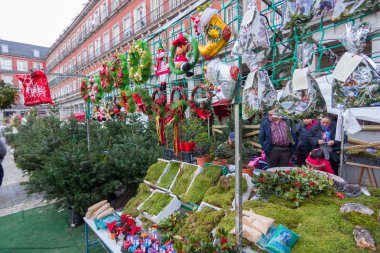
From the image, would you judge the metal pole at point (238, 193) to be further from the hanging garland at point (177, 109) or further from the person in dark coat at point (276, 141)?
the person in dark coat at point (276, 141)

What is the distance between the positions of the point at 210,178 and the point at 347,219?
109 cm

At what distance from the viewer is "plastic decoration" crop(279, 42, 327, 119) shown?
3.93 feet

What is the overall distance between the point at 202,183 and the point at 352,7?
1720 millimetres

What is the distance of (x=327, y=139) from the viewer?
4062 millimetres

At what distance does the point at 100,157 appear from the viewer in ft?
13.2

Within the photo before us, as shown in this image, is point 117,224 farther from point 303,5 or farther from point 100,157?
point 303,5

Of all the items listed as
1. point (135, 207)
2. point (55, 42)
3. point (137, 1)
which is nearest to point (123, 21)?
point (137, 1)

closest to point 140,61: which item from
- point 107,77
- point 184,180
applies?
point 107,77

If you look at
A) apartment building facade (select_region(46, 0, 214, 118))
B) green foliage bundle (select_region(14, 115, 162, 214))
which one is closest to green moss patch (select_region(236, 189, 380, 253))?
green foliage bundle (select_region(14, 115, 162, 214))

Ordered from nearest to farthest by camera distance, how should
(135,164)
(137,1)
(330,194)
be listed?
(330,194) → (135,164) → (137,1)

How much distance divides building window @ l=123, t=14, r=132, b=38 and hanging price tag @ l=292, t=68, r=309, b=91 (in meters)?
17.7

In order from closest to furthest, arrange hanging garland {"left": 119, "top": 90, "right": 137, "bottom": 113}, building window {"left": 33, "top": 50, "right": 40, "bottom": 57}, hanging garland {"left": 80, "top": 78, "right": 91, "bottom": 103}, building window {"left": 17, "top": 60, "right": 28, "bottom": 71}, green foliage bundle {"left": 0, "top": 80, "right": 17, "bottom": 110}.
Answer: hanging garland {"left": 119, "top": 90, "right": 137, "bottom": 113}, hanging garland {"left": 80, "top": 78, "right": 91, "bottom": 103}, green foliage bundle {"left": 0, "top": 80, "right": 17, "bottom": 110}, building window {"left": 17, "top": 60, "right": 28, "bottom": 71}, building window {"left": 33, "top": 50, "right": 40, "bottom": 57}

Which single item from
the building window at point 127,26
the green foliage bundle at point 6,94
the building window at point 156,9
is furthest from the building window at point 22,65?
the green foliage bundle at point 6,94

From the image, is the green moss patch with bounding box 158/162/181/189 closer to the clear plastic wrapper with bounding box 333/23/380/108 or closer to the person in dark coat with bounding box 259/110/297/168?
the person in dark coat with bounding box 259/110/297/168
